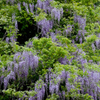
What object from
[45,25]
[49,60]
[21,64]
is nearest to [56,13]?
[45,25]

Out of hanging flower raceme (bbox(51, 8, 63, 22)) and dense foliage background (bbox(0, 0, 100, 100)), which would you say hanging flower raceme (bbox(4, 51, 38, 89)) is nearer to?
dense foliage background (bbox(0, 0, 100, 100))

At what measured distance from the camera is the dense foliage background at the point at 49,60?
4.95m

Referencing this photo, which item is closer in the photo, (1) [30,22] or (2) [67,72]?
(2) [67,72]

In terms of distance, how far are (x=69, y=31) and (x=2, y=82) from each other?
3703 mm

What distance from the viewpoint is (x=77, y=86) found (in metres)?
4.84

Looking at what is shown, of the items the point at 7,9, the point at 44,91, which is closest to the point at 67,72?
the point at 44,91

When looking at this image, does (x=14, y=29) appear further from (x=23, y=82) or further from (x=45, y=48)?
(x=23, y=82)

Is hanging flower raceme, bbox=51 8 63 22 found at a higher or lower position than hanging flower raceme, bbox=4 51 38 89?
higher

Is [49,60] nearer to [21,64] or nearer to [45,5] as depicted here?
[21,64]

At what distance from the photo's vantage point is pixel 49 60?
17.6ft

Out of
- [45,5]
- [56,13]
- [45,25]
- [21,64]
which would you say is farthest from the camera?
[45,5]

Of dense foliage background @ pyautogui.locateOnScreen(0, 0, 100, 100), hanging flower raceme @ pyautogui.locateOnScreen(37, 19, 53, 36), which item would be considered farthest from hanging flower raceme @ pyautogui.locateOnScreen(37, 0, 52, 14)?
hanging flower raceme @ pyautogui.locateOnScreen(37, 19, 53, 36)

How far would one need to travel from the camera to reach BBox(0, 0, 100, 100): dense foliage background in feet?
16.2

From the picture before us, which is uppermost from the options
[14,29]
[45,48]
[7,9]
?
[7,9]
